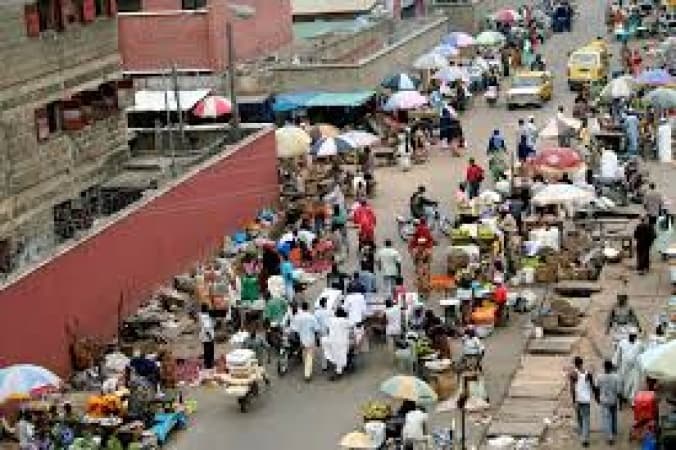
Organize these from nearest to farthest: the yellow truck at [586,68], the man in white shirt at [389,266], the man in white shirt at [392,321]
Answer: the man in white shirt at [392,321] → the man in white shirt at [389,266] → the yellow truck at [586,68]

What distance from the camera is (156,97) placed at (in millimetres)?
38438

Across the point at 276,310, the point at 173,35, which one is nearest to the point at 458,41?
the point at 173,35

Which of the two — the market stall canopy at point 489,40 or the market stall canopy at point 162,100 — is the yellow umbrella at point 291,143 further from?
the market stall canopy at point 489,40

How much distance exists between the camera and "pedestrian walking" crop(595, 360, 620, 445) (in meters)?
18.3

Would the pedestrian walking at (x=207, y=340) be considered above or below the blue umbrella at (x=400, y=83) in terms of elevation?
below

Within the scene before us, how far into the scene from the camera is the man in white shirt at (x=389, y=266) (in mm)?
25250

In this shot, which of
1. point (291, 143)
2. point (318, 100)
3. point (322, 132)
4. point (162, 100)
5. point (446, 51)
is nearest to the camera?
point (291, 143)

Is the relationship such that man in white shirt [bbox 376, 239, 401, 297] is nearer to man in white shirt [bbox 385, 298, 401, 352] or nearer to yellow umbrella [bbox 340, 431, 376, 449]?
man in white shirt [bbox 385, 298, 401, 352]

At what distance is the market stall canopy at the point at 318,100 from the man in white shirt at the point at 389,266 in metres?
13.4

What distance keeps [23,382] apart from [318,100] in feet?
68.7

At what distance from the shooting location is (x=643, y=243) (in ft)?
83.4

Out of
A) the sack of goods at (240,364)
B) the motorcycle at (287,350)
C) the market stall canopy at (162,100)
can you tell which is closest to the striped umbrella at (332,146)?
the market stall canopy at (162,100)

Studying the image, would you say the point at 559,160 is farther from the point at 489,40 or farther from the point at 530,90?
the point at 489,40

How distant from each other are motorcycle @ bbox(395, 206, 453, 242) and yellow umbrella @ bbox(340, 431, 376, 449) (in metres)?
10.9
